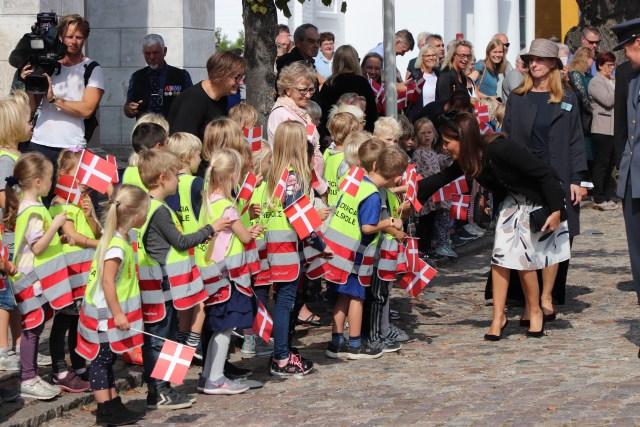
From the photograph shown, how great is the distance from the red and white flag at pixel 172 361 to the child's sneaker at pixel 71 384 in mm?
872

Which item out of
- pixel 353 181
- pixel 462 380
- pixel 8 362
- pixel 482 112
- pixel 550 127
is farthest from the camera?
pixel 482 112

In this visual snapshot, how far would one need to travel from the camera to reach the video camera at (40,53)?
9375 millimetres

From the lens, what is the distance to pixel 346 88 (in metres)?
12.9

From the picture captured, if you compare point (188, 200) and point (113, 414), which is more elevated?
point (188, 200)

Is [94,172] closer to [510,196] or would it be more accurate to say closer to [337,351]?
[337,351]

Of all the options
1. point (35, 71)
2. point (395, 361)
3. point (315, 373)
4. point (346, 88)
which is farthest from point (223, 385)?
point (346, 88)

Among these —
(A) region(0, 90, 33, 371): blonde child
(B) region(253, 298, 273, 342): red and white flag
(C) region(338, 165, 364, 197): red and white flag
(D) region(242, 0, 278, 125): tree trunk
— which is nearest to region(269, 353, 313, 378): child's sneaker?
(B) region(253, 298, 273, 342): red and white flag

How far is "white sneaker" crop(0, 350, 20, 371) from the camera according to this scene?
27.4 ft

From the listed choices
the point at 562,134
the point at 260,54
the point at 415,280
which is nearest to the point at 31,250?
the point at 415,280

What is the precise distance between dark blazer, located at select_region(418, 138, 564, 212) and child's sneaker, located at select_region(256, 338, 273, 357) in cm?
185

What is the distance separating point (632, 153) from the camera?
9.34 meters

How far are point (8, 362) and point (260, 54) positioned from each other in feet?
14.3

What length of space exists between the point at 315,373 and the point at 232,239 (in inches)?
42.7

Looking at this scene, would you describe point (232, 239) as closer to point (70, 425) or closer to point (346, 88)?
point (70, 425)
